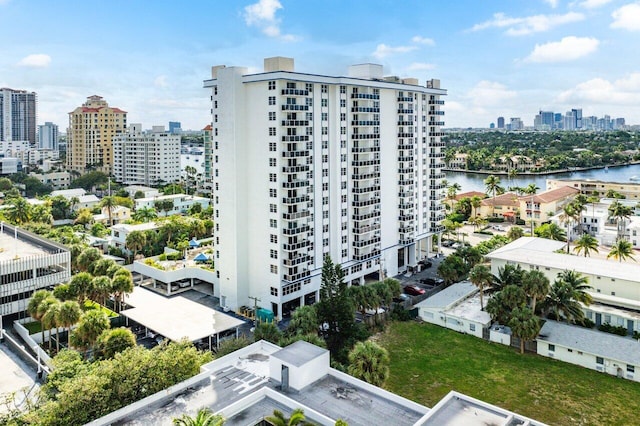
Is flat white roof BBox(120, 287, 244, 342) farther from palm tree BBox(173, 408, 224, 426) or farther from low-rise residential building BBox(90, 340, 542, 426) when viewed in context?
palm tree BBox(173, 408, 224, 426)

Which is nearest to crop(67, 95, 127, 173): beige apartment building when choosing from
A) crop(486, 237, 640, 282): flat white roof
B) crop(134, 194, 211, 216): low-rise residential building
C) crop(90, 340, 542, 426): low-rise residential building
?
crop(134, 194, 211, 216): low-rise residential building

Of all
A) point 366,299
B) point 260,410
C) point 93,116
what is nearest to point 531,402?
point 366,299

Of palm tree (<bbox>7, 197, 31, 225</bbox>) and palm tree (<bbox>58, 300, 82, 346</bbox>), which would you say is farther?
palm tree (<bbox>7, 197, 31, 225</bbox>)

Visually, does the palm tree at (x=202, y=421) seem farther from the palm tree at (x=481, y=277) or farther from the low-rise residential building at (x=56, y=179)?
the low-rise residential building at (x=56, y=179)

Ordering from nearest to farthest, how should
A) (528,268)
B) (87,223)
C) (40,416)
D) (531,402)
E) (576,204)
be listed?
(40,416), (531,402), (528,268), (576,204), (87,223)

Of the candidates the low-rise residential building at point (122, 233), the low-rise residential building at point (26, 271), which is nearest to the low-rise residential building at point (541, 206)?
the low-rise residential building at point (122, 233)

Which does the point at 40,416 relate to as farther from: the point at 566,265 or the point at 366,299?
the point at 566,265

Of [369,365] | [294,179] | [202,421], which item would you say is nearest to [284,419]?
[202,421]
